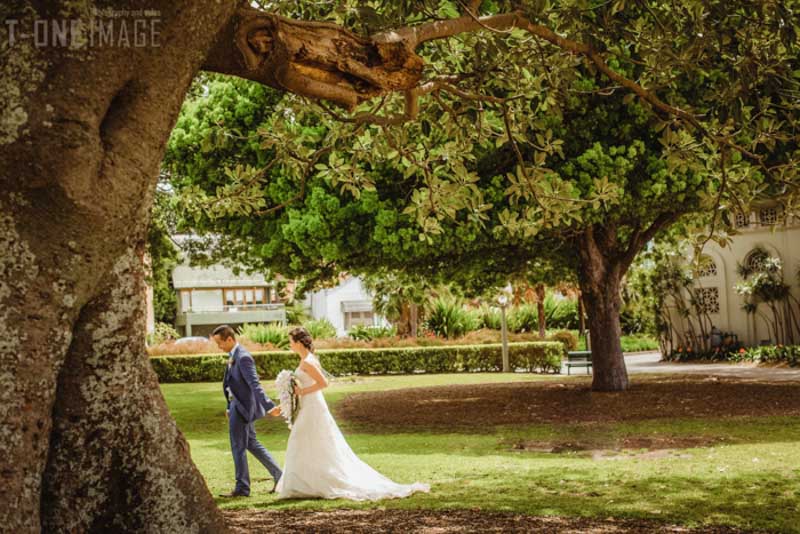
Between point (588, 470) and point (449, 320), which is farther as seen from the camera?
point (449, 320)

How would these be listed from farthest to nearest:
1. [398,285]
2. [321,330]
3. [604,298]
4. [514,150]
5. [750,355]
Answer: [321,330]
[750,355]
[398,285]
[604,298]
[514,150]

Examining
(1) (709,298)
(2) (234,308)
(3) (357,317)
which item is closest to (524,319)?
(1) (709,298)

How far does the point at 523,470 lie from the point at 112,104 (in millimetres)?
7609

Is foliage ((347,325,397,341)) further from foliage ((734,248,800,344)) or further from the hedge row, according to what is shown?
foliage ((734,248,800,344))

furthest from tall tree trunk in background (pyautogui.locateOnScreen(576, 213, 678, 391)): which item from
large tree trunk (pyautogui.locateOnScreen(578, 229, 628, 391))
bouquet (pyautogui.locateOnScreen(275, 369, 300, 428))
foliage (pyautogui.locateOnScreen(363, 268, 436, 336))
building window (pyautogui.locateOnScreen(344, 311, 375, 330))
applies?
building window (pyautogui.locateOnScreen(344, 311, 375, 330))

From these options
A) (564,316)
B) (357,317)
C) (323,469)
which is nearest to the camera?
(323,469)

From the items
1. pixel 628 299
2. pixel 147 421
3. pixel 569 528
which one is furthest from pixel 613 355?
pixel 628 299

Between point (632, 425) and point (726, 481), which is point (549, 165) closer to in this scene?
point (632, 425)

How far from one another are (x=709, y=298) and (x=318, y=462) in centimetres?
2862

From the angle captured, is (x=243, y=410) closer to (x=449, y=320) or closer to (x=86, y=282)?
(x=86, y=282)

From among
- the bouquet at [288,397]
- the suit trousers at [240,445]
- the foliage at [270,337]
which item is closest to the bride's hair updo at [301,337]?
the bouquet at [288,397]

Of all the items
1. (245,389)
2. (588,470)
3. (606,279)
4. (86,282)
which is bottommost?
(588,470)

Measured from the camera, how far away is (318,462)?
8.80m

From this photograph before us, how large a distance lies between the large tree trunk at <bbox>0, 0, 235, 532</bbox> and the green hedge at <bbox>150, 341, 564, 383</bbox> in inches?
1048
